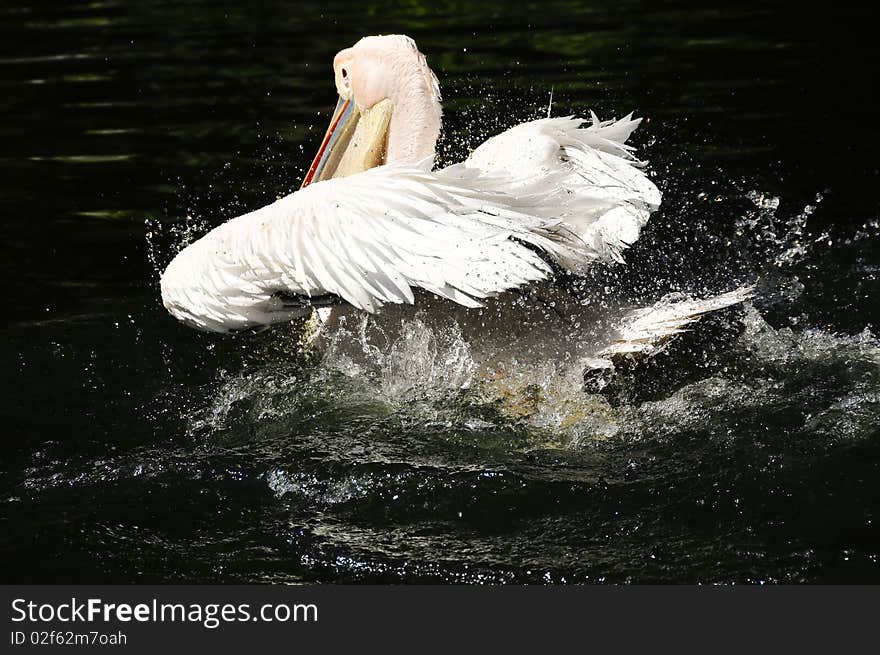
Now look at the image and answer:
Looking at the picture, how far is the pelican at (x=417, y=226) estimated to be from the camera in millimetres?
2914

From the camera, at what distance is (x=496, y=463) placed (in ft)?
10.5

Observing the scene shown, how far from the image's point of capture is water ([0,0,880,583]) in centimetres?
288

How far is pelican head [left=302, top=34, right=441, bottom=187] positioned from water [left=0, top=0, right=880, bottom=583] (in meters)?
0.64

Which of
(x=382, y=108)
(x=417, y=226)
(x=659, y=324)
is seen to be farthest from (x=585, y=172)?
(x=417, y=226)

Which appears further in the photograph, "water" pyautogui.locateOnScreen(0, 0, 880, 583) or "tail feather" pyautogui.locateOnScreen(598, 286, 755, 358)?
"tail feather" pyautogui.locateOnScreen(598, 286, 755, 358)

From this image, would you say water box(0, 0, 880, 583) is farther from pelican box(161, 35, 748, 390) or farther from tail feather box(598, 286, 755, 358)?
pelican box(161, 35, 748, 390)

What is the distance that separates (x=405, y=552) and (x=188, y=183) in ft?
12.3

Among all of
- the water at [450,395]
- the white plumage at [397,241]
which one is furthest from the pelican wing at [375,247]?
the water at [450,395]

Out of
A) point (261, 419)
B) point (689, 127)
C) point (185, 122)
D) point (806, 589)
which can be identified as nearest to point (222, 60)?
point (185, 122)

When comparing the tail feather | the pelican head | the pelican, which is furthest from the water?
the pelican head

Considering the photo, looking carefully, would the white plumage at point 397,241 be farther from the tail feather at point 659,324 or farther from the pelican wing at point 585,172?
the tail feather at point 659,324

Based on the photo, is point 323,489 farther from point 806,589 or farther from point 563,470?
point 806,589

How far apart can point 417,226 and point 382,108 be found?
3.24ft

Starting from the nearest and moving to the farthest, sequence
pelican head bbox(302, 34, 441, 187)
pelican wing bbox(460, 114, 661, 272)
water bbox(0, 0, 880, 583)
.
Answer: water bbox(0, 0, 880, 583), pelican wing bbox(460, 114, 661, 272), pelican head bbox(302, 34, 441, 187)
